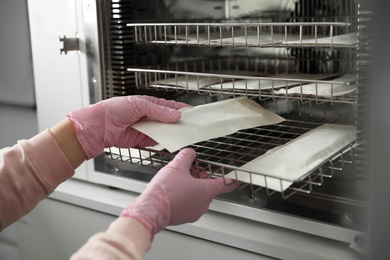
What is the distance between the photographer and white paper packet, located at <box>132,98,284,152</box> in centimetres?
91

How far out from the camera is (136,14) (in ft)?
4.02

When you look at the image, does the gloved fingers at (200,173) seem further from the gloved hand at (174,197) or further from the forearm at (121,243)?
the forearm at (121,243)

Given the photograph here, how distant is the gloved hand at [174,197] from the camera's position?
0.82 meters

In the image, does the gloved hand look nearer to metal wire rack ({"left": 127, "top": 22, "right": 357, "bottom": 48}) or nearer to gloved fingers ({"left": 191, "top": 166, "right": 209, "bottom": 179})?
gloved fingers ({"left": 191, "top": 166, "right": 209, "bottom": 179})

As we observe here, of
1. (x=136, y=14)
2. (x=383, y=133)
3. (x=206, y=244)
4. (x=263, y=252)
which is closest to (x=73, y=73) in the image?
(x=136, y=14)

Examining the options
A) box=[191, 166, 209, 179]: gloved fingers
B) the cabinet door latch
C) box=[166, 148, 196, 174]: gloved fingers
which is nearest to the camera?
box=[166, 148, 196, 174]: gloved fingers

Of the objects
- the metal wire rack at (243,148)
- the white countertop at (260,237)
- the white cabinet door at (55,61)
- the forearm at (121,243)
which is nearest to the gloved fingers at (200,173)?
the metal wire rack at (243,148)

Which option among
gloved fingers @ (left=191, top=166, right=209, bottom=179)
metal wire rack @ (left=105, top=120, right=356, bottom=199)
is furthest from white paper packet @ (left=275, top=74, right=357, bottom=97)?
gloved fingers @ (left=191, top=166, right=209, bottom=179)

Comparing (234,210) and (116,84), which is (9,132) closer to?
(116,84)

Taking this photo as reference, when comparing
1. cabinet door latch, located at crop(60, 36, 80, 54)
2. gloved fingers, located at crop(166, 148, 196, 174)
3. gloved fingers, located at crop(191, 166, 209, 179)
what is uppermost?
cabinet door latch, located at crop(60, 36, 80, 54)

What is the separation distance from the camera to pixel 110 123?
3.48 feet

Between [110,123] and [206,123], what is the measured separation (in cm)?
22

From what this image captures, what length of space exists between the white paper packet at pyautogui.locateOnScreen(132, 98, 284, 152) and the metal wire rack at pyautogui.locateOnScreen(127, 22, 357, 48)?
5.4 inches

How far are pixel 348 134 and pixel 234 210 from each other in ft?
0.96
